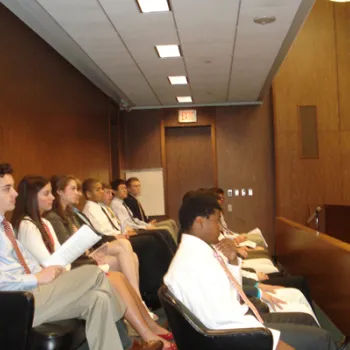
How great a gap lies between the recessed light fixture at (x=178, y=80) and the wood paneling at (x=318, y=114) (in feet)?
7.97

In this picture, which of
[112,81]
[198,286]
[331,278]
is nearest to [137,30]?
[112,81]

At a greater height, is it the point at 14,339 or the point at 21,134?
the point at 21,134

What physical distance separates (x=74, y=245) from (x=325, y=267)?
7.02 feet

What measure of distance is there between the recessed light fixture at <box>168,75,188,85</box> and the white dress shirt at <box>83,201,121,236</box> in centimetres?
221

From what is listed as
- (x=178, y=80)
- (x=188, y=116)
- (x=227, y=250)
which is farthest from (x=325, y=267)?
(x=188, y=116)

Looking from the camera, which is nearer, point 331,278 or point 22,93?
point 331,278

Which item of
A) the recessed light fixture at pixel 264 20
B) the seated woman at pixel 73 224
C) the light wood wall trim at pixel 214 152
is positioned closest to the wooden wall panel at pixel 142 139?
the light wood wall trim at pixel 214 152

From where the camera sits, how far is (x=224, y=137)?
9117mm

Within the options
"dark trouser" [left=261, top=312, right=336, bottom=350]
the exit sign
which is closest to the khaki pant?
"dark trouser" [left=261, top=312, right=336, bottom=350]

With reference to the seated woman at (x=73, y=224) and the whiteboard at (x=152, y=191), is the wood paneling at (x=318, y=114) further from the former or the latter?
the seated woman at (x=73, y=224)

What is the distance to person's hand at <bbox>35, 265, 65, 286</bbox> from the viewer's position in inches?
114

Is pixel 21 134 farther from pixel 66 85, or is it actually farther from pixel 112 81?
pixel 112 81

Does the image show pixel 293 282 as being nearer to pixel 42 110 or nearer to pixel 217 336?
pixel 217 336

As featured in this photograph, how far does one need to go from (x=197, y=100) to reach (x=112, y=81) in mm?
2123
